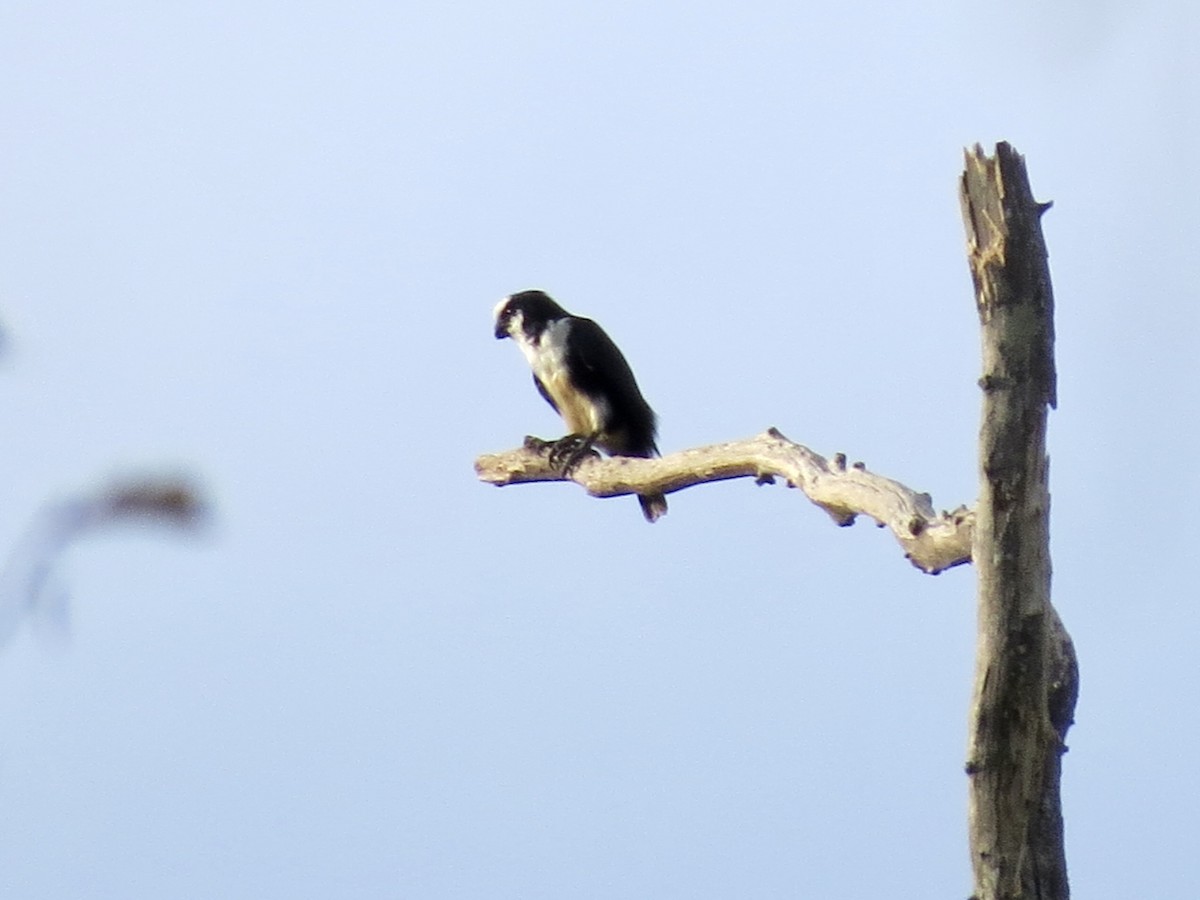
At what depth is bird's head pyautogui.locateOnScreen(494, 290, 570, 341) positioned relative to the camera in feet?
21.9

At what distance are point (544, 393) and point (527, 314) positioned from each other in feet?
1.26

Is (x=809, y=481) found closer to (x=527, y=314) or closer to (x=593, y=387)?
(x=593, y=387)

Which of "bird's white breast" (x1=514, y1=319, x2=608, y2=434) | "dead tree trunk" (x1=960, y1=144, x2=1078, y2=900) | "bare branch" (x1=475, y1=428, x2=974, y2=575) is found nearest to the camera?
"dead tree trunk" (x1=960, y1=144, x2=1078, y2=900)

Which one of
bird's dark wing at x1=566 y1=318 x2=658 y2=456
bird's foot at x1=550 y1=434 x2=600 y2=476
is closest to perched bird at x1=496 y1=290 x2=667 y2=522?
bird's dark wing at x1=566 y1=318 x2=658 y2=456

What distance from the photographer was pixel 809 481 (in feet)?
11.8

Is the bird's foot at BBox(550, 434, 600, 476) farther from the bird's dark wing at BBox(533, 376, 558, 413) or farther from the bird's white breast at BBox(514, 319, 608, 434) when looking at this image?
the bird's dark wing at BBox(533, 376, 558, 413)

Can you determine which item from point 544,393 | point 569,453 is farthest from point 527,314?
point 569,453

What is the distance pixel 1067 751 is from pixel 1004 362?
0.73m

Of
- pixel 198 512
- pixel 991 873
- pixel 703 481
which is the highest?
pixel 703 481

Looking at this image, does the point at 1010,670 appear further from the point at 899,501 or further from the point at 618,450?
the point at 618,450

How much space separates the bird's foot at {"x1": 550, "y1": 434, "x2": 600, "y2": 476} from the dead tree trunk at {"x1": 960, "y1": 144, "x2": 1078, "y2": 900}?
322 cm

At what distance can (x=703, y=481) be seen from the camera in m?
4.34

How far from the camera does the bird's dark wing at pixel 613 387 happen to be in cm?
627

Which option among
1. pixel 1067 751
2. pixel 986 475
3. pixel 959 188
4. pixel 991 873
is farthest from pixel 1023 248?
pixel 991 873
